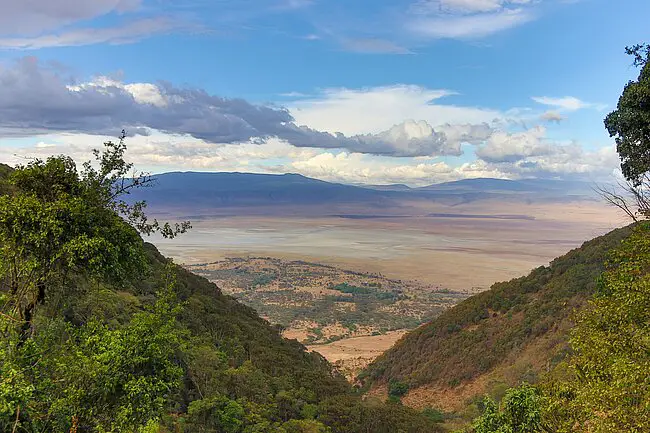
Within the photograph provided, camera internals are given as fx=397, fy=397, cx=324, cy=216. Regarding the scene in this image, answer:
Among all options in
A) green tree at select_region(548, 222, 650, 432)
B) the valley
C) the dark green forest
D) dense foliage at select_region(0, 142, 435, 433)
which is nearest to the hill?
the dark green forest

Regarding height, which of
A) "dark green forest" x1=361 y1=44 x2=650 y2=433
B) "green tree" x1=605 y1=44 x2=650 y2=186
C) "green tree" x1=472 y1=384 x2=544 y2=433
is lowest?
"green tree" x1=472 y1=384 x2=544 y2=433

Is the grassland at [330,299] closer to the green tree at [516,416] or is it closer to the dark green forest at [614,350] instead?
the green tree at [516,416]

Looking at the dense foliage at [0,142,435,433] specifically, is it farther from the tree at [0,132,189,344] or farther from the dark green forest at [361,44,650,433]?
the dark green forest at [361,44,650,433]

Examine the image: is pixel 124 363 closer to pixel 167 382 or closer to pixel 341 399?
pixel 167 382

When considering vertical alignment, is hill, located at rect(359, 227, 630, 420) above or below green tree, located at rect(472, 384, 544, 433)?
below

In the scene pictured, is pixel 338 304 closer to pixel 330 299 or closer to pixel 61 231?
pixel 330 299

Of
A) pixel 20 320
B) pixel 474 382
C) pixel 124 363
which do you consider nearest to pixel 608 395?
pixel 124 363

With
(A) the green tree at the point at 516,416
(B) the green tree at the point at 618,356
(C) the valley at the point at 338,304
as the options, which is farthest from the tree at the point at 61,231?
(C) the valley at the point at 338,304
